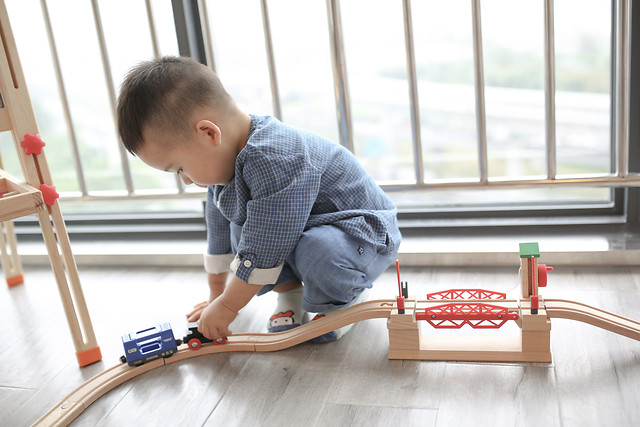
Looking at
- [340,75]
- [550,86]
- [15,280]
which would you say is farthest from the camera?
[15,280]

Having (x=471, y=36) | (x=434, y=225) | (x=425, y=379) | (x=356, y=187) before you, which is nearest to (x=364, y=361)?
(x=425, y=379)

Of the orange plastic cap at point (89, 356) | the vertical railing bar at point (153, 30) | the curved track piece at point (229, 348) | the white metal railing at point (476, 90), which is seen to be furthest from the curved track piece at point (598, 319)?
the vertical railing bar at point (153, 30)

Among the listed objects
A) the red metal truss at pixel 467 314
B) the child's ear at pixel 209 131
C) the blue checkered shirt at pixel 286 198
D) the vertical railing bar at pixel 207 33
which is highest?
the vertical railing bar at pixel 207 33

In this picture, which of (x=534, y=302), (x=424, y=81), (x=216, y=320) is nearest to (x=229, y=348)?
(x=216, y=320)

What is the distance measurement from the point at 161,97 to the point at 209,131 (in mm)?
90

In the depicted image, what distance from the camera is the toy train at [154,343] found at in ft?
3.15

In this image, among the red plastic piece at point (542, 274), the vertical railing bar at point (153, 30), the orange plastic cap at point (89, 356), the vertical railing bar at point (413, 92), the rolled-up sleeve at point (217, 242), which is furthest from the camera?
the vertical railing bar at point (153, 30)

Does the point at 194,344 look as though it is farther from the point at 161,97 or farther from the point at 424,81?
the point at 424,81

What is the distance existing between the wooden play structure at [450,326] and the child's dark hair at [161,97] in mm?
382

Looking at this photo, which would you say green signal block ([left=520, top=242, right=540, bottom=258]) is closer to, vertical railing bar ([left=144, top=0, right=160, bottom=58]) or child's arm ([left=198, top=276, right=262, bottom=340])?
child's arm ([left=198, top=276, right=262, bottom=340])

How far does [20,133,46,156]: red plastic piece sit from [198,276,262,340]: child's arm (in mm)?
387

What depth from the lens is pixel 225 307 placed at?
3.21ft

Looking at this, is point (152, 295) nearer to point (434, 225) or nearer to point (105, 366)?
point (105, 366)

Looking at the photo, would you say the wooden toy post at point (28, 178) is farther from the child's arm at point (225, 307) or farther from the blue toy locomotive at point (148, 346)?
the child's arm at point (225, 307)
